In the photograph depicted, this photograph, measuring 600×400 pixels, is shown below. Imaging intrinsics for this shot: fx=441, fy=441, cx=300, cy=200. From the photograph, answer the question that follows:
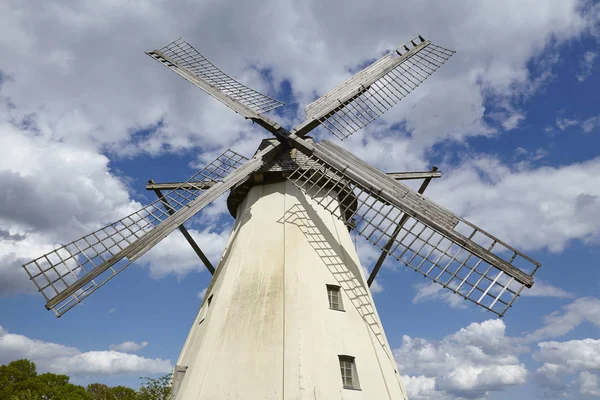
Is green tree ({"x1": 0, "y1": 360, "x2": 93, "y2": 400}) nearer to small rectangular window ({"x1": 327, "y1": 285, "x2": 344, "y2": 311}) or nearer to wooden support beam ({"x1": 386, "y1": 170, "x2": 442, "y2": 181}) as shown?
small rectangular window ({"x1": 327, "y1": 285, "x2": 344, "y2": 311})

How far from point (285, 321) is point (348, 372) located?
1.75 m

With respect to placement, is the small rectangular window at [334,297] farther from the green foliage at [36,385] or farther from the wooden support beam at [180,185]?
the green foliage at [36,385]

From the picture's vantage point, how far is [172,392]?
10.6m

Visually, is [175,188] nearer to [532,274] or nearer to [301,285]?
[301,285]

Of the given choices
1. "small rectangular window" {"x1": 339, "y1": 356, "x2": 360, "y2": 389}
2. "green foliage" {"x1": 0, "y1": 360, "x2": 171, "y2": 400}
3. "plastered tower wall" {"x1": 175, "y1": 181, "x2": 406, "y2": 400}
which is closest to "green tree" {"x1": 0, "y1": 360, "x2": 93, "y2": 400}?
"green foliage" {"x1": 0, "y1": 360, "x2": 171, "y2": 400}

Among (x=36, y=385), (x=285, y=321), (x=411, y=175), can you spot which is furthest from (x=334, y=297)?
(x=36, y=385)

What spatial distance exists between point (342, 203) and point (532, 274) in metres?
5.74

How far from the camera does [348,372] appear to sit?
962cm

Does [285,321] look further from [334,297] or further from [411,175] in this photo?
[411,175]

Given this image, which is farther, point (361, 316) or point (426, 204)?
point (426, 204)

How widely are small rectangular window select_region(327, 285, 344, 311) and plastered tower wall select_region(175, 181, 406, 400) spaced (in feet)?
0.37

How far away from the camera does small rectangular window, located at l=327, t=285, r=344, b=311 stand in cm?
1065

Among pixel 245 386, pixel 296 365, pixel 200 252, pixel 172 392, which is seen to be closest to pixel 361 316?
pixel 296 365

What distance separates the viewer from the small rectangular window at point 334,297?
419 inches
